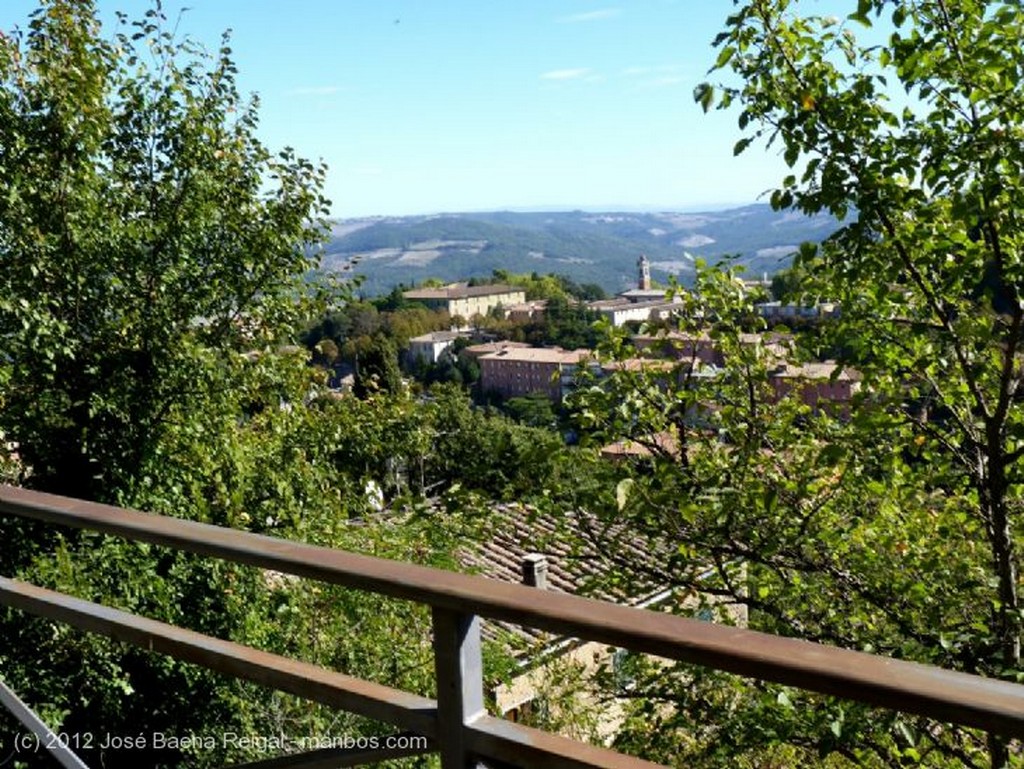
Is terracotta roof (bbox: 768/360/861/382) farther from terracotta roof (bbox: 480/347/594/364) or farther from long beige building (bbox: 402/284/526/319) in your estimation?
long beige building (bbox: 402/284/526/319)

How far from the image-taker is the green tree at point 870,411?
3096 millimetres

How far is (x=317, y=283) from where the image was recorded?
25.1 feet

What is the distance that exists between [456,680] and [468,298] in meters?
114

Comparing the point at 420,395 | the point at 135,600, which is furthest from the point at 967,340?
the point at 420,395

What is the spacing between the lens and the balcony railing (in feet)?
2.56

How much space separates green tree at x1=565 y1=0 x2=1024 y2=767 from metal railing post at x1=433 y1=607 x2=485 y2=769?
1836 mm

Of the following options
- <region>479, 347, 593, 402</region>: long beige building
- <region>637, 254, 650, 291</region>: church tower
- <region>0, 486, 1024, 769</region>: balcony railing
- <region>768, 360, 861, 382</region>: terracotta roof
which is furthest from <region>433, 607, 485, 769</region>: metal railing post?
<region>479, 347, 593, 402</region>: long beige building

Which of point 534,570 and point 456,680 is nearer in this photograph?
point 456,680

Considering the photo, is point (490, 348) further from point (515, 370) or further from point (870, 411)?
point (870, 411)

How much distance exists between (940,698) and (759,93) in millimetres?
2999

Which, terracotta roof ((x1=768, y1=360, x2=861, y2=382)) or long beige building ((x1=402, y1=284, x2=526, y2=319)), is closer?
terracotta roof ((x1=768, y1=360, x2=861, y2=382))

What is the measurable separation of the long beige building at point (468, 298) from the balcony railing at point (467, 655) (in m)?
108

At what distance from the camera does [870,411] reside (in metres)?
3.25

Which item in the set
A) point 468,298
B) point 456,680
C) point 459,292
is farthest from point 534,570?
point 459,292
